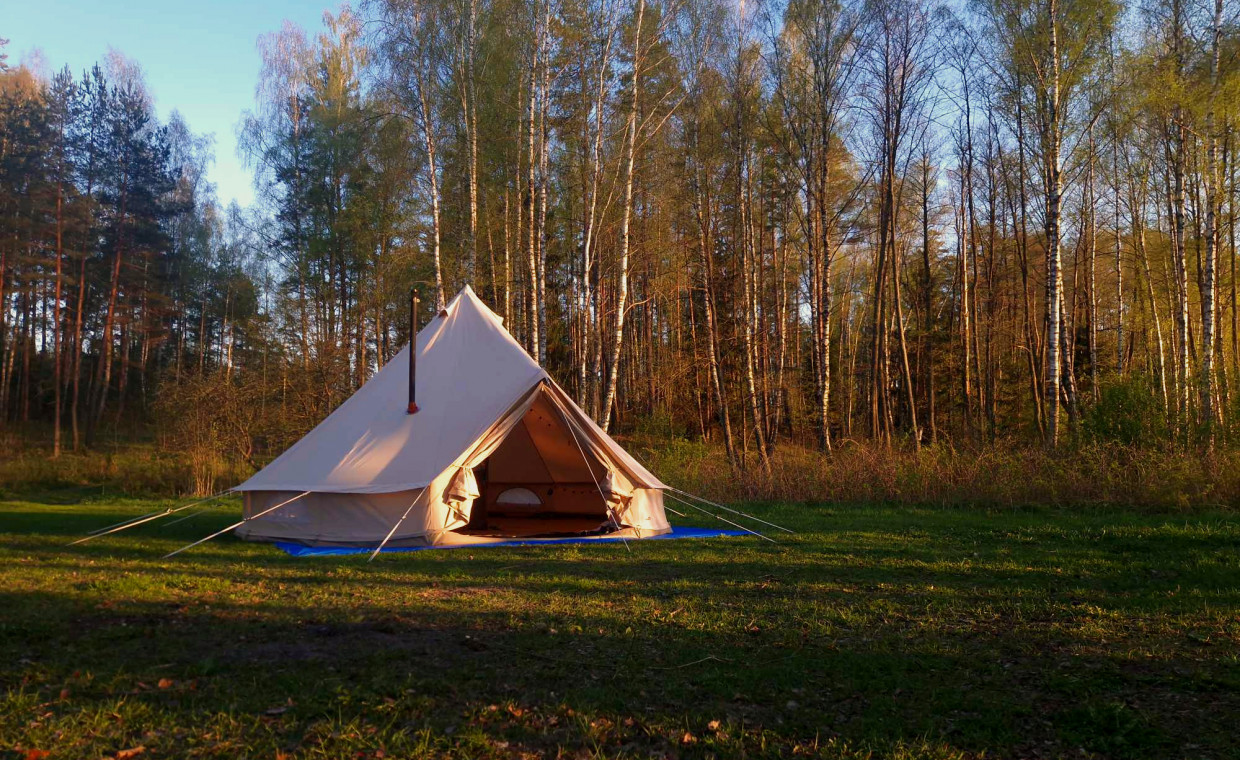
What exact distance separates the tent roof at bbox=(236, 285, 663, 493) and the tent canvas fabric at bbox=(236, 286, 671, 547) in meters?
0.01

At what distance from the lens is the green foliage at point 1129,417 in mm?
10742

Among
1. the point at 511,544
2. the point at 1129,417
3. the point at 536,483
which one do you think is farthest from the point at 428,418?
the point at 1129,417

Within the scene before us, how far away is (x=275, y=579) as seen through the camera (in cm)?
561

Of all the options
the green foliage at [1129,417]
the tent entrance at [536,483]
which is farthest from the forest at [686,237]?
the tent entrance at [536,483]

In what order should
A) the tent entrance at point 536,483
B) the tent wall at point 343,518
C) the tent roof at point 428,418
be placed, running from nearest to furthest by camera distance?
1. the tent wall at point 343,518
2. the tent roof at point 428,418
3. the tent entrance at point 536,483

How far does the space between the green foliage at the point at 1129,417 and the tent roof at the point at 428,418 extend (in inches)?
282

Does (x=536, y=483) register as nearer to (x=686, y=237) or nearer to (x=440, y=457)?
(x=440, y=457)

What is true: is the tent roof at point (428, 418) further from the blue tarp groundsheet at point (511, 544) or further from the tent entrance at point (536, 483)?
the tent entrance at point (536, 483)

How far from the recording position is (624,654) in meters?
3.82

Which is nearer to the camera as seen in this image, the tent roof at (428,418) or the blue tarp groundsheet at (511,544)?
the blue tarp groundsheet at (511,544)

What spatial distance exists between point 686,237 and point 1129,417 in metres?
11.1

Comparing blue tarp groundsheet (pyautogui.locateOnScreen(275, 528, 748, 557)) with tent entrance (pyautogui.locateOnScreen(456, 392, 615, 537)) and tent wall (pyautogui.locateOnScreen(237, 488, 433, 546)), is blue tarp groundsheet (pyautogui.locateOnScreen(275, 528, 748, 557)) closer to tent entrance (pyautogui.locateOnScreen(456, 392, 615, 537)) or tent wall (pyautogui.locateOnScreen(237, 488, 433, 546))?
tent wall (pyautogui.locateOnScreen(237, 488, 433, 546))

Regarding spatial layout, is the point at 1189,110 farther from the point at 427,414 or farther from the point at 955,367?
the point at 427,414

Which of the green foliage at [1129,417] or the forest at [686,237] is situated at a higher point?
the forest at [686,237]
